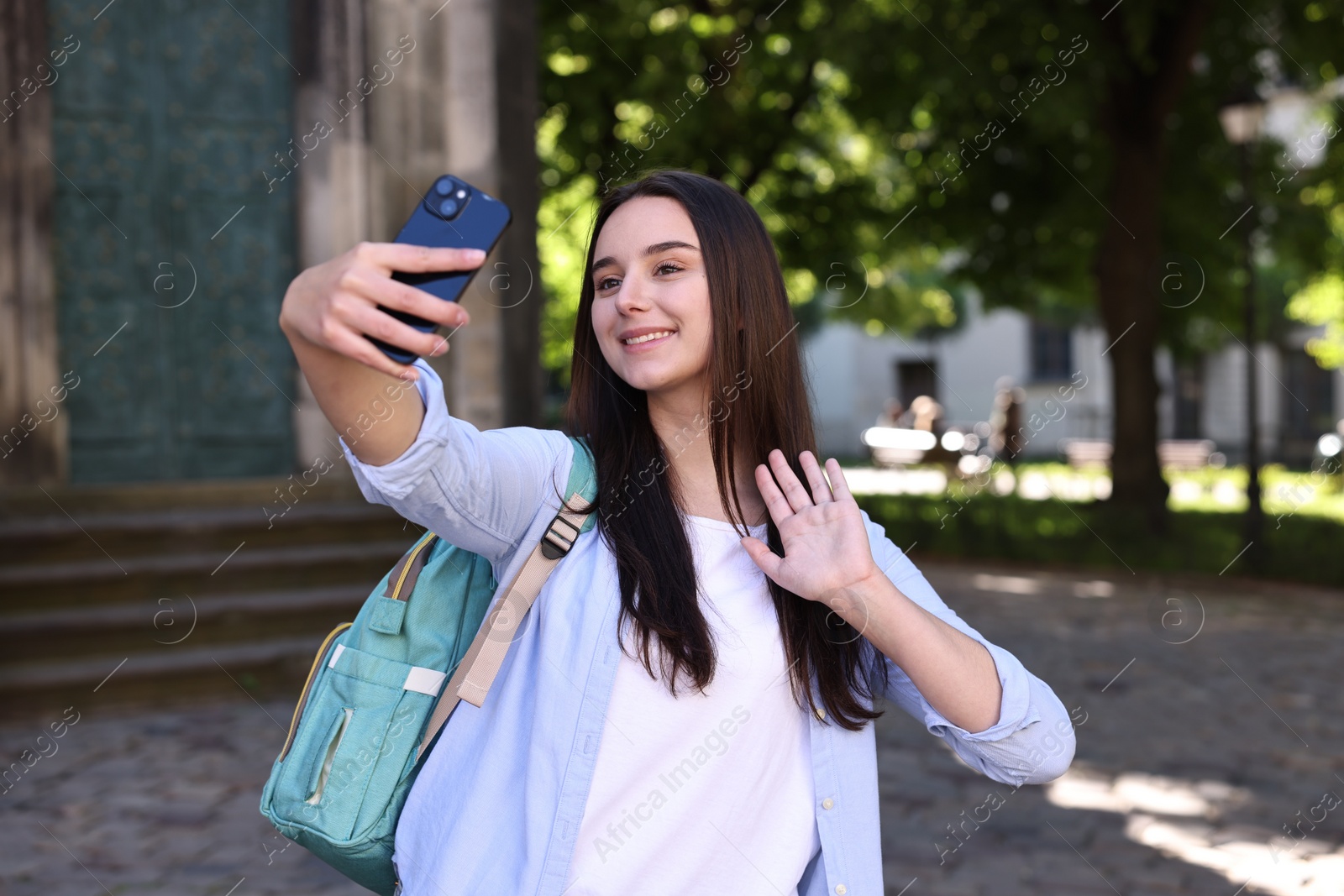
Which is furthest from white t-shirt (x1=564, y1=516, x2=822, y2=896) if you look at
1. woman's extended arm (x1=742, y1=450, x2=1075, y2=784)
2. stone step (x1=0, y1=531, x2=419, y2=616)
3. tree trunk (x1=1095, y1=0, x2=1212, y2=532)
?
tree trunk (x1=1095, y1=0, x2=1212, y2=532)

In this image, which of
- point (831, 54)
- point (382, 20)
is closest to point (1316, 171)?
point (831, 54)

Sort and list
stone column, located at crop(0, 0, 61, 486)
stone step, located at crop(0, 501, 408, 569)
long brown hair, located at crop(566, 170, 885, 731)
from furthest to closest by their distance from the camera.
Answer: stone column, located at crop(0, 0, 61, 486) < stone step, located at crop(0, 501, 408, 569) < long brown hair, located at crop(566, 170, 885, 731)

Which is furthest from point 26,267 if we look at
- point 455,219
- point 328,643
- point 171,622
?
point 455,219

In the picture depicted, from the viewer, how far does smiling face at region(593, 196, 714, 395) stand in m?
1.96

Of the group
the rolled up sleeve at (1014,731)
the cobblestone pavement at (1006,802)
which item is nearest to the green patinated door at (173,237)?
the cobblestone pavement at (1006,802)

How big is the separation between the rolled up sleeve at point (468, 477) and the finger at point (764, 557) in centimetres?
32

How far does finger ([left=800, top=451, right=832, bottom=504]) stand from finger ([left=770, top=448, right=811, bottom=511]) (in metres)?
0.02

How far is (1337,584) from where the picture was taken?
12039 mm

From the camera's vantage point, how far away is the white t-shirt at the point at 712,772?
71.1 inches

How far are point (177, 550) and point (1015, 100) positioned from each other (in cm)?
1009

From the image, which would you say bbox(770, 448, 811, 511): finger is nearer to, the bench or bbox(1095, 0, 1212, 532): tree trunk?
bbox(1095, 0, 1212, 532): tree trunk

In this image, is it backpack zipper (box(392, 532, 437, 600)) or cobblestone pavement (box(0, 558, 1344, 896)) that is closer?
backpack zipper (box(392, 532, 437, 600))

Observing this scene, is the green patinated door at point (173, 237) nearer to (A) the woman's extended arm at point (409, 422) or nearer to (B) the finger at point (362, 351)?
(A) the woman's extended arm at point (409, 422)

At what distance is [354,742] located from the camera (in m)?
1.78
